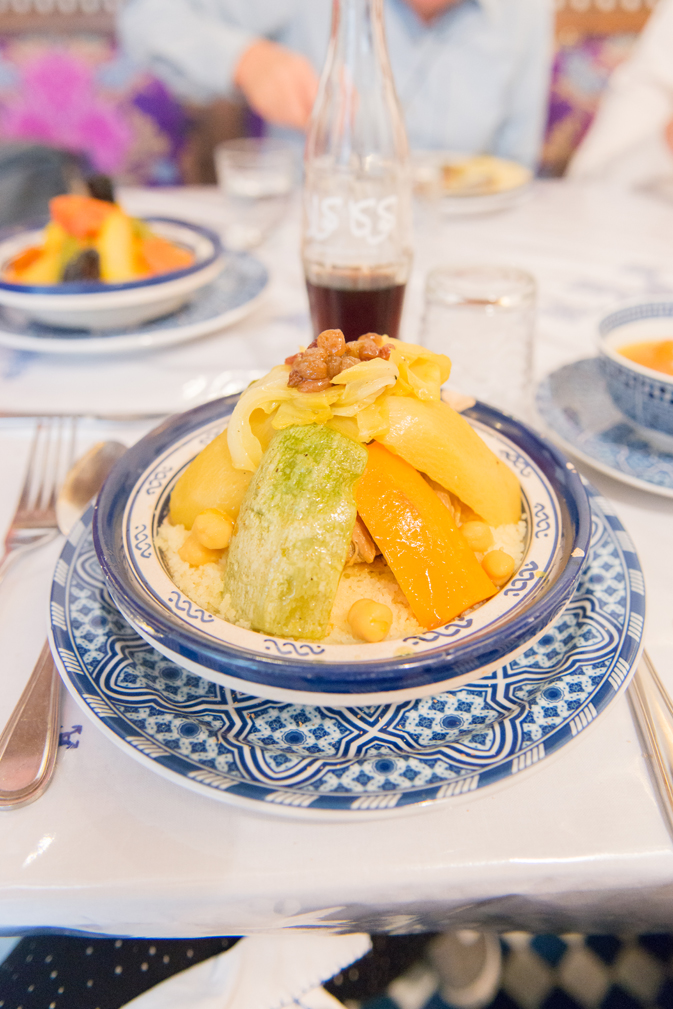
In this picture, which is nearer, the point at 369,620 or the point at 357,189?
the point at 369,620

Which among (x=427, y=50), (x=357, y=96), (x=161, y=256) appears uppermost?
(x=427, y=50)

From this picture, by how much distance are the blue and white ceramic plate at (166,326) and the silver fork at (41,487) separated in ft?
0.96

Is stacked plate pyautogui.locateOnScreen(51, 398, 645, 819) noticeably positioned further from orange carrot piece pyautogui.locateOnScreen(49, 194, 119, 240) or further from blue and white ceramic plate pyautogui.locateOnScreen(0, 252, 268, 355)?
orange carrot piece pyautogui.locateOnScreen(49, 194, 119, 240)

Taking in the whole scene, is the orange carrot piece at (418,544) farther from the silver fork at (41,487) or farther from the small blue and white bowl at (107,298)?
the small blue and white bowl at (107,298)

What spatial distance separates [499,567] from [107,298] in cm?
115

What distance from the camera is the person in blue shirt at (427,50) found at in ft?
10.3

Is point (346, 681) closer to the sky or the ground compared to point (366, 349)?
closer to the ground

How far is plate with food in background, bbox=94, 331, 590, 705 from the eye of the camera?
68 centimetres

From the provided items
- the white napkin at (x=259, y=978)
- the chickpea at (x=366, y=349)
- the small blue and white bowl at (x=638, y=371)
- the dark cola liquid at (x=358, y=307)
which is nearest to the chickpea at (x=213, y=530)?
the chickpea at (x=366, y=349)

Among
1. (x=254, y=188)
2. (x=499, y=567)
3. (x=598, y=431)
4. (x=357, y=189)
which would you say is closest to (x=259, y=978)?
(x=499, y=567)

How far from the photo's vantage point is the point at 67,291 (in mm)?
1540

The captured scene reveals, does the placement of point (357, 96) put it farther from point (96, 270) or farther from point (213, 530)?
point (213, 530)

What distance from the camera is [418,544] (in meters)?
0.79

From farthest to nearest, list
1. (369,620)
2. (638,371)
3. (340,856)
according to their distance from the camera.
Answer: (638,371) < (369,620) < (340,856)
